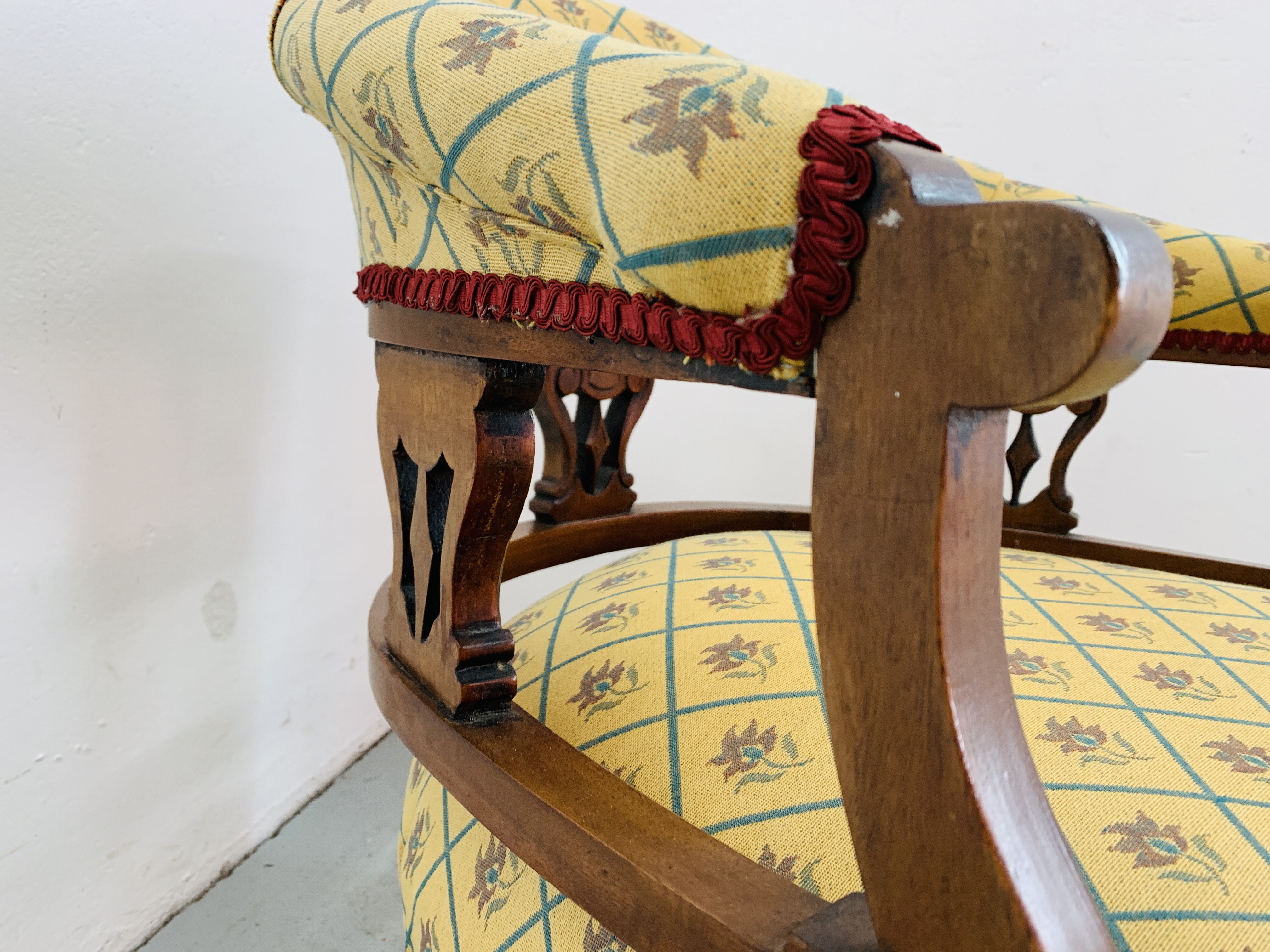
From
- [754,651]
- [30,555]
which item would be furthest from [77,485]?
[754,651]

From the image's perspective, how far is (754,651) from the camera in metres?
0.43

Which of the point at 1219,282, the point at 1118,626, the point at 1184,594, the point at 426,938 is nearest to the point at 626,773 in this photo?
the point at 426,938

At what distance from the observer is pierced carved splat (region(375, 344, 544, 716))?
0.39 m

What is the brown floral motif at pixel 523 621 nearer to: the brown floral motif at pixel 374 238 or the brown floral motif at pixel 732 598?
the brown floral motif at pixel 732 598

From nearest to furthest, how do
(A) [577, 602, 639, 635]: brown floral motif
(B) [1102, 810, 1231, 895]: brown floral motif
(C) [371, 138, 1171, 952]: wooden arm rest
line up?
(C) [371, 138, 1171, 952]: wooden arm rest < (B) [1102, 810, 1231, 895]: brown floral motif < (A) [577, 602, 639, 635]: brown floral motif

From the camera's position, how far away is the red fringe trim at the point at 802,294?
208 mm

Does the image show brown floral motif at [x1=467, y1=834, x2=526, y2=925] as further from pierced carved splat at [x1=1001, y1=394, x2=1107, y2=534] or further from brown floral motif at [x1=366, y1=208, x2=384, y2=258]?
pierced carved splat at [x1=1001, y1=394, x2=1107, y2=534]

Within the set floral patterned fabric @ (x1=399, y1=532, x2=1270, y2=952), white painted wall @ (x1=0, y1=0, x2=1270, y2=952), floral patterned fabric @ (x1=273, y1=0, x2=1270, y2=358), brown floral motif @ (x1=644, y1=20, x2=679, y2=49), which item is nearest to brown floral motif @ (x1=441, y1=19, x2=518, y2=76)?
floral patterned fabric @ (x1=273, y1=0, x2=1270, y2=358)

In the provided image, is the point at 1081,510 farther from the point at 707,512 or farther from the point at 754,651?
the point at 754,651

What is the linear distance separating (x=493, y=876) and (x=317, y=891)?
755mm

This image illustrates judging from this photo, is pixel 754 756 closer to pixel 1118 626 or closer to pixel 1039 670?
pixel 1039 670

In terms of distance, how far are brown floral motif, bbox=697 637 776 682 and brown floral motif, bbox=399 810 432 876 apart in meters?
0.21

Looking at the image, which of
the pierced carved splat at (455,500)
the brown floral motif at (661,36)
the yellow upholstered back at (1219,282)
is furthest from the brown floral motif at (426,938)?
the brown floral motif at (661,36)

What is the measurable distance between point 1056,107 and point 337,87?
144 centimetres
